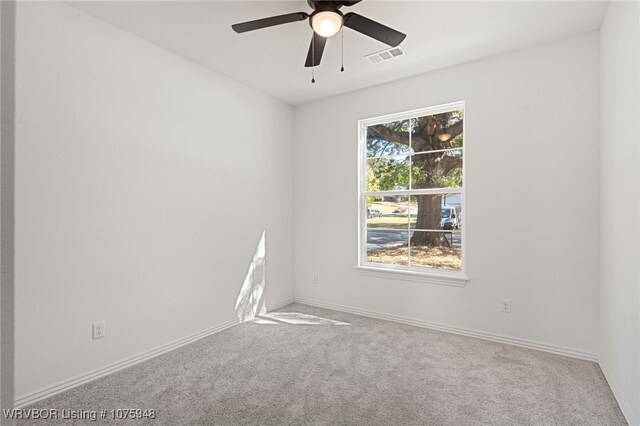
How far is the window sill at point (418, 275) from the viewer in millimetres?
3344

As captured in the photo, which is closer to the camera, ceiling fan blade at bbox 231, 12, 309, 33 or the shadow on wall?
ceiling fan blade at bbox 231, 12, 309, 33

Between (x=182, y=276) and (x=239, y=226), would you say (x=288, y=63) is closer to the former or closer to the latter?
(x=239, y=226)

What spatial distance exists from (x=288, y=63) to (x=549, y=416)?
134 inches

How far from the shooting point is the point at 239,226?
372 cm

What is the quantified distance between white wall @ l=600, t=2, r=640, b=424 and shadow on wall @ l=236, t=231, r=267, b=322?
3.20m

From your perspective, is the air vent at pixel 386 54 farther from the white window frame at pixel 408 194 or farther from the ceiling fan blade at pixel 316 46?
the ceiling fan blade at pixel 316 46

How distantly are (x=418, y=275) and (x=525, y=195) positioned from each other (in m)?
1.28

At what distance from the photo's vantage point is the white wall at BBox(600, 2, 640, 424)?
1.87 metres

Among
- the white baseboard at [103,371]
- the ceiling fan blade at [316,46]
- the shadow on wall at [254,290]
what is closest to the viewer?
the white baseboard at [103,371]

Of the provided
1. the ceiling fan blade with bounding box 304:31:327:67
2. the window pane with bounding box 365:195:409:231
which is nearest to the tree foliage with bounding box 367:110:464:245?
the window pane with bounding box 365:195:409:231

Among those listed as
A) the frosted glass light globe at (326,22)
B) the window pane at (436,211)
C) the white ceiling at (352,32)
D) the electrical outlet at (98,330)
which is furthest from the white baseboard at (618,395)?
the electrical outlet at (98,330)

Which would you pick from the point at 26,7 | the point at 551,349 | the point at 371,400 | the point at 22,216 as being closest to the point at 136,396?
the point at 22,216

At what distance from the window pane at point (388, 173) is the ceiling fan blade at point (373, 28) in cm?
175

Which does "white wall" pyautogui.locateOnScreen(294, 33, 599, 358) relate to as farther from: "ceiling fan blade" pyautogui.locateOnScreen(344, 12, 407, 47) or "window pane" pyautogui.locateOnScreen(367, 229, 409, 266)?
"ceiling fan blade" pyautogui.locateOnScreen(344, 12, 407, 47)
